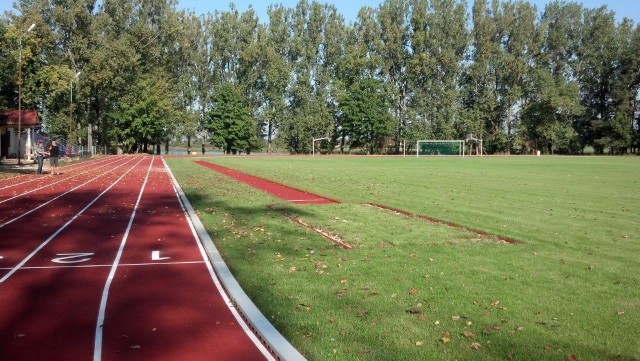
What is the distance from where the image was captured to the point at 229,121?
78562mm

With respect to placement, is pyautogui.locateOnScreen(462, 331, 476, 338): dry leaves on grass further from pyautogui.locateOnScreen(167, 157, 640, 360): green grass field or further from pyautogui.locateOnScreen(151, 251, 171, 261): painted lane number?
pyautogui.locateOnScreen(151, 251, 171, 261): painted lane number

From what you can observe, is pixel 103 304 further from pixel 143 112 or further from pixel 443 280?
pixel 143 112

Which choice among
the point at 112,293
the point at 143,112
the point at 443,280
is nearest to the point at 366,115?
the point at 143,112

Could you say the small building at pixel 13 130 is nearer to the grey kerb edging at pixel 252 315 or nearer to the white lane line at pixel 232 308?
the white lane line at pixel 232 308

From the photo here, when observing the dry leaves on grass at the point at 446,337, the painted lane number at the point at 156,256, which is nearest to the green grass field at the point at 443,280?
the dry leaves on grass at the point at 446,337

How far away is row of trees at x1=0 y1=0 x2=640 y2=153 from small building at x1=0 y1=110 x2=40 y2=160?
2658 cm

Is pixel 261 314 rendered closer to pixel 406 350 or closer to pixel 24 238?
pixel 406 350

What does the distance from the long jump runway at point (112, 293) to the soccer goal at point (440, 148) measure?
2923 inches

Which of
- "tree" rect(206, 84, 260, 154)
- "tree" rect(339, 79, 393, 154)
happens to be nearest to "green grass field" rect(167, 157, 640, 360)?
"tree" rect(206, 84, 260, 154)

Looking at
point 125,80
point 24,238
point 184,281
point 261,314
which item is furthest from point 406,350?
point 125,80

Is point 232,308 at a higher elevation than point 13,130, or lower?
lower

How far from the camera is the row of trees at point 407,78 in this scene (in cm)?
8000

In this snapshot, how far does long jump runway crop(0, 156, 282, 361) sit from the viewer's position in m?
4.95

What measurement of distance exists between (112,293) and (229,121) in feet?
240
